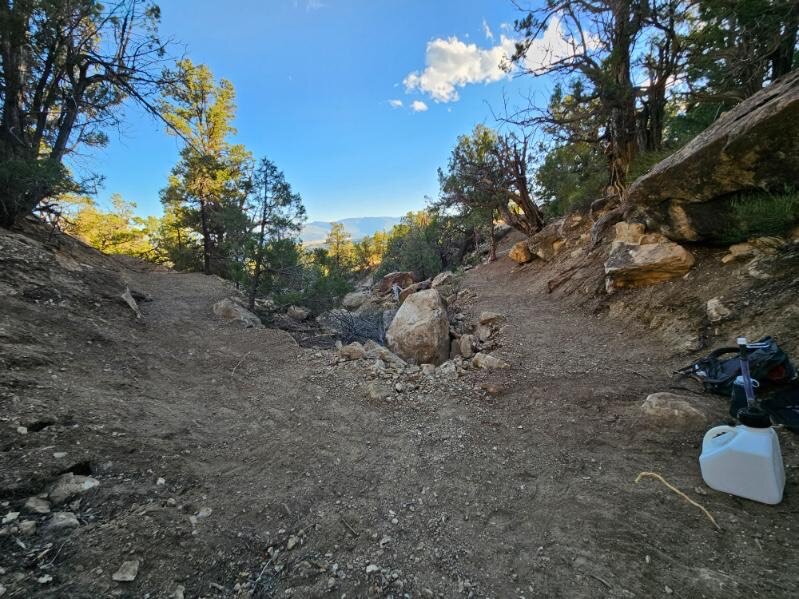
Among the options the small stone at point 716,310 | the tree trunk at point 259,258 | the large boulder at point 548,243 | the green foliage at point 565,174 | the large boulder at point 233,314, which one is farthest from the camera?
the green foliage at point 565,174

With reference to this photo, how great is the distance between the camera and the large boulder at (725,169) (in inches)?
149

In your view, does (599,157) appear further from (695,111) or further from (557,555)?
(557,555)

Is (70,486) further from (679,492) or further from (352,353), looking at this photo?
(679,492)

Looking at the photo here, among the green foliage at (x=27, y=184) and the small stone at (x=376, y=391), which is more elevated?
the green foliage at (x=27, y=184)

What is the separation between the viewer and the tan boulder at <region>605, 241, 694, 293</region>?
5.10 metres

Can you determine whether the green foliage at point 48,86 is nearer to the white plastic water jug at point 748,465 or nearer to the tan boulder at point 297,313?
the tan boulder at point 297,313

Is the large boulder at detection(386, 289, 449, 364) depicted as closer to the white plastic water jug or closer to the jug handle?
the jug handle

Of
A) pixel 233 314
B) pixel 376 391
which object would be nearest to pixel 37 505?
pixel 376 391

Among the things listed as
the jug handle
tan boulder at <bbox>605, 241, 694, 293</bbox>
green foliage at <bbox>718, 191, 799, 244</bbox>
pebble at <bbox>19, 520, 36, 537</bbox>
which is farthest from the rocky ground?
green foliage at <bbox>718, 191, 799, 244</bbox>

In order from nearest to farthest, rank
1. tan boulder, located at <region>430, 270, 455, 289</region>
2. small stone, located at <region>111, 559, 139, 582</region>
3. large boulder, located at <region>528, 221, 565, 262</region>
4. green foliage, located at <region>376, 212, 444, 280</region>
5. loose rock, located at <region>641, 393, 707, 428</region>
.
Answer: small stone, located at <region>111, 559, 139, 582</region> → loose rock, located at <region>641, 393, 707, 428</region> → large boulder, located at <region>528, 221, 565, 262</region> → tan boulder, located at <region>430, 270, 455, 289</region> → green foliage, located at <region>376, 212, 444, 280</region>

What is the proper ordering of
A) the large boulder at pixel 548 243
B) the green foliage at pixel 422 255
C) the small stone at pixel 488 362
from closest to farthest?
1. the small stone at pixel 488 362
2. the large boulder at pixel 548 243
3. the green foliage at pixel 422 255

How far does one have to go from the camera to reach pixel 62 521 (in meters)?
1.78

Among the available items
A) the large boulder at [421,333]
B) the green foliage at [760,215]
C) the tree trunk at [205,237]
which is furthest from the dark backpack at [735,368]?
the tree trunk at [205,237]

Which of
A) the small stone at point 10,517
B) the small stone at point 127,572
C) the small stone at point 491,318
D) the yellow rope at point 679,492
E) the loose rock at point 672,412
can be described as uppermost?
the small stone at point 491,318
